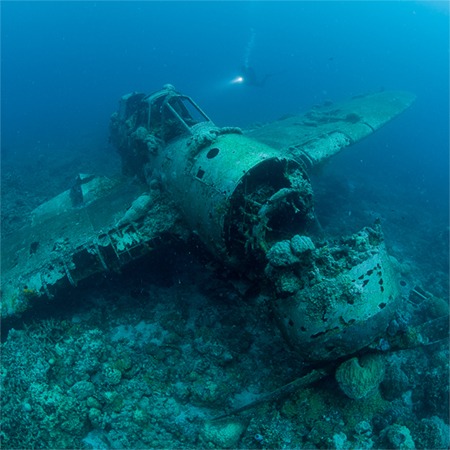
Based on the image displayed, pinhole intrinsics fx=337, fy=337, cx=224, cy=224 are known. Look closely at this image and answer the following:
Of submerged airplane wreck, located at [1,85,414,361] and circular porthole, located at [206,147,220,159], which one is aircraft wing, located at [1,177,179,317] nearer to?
submerged airplane wreck, located at [1,85,414,361]

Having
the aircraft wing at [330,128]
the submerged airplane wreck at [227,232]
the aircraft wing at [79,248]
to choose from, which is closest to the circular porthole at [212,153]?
the submerged airplane wreck at [227,232]

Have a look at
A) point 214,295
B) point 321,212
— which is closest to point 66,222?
point 214,295

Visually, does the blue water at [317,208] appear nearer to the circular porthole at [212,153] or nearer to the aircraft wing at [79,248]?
the aircraft wing at [79,248]

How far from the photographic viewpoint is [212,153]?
682 cm

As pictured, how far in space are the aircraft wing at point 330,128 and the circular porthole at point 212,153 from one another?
4.48 meters

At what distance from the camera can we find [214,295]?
823 centimetres

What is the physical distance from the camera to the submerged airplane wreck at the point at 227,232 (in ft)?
15.8

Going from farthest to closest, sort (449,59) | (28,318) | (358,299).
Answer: (449,59), (28,318), (358,299)

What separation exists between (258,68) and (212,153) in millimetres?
73533

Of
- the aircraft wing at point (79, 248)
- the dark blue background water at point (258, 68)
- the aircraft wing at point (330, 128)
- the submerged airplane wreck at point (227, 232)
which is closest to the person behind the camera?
the submerged airplane wreck at point (227, 232)

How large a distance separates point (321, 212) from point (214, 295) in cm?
731

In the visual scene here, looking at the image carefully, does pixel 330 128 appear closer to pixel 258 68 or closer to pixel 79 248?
pixel 79 248

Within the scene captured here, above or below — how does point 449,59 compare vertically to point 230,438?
below

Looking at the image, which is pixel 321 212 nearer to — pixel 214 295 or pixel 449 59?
pixel 214 295
